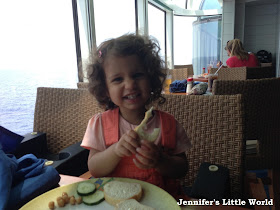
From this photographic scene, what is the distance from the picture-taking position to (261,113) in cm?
155

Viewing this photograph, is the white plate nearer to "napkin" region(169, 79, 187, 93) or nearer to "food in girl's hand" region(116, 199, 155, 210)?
"food in girl's hand" region(116, 199, 155, 210)

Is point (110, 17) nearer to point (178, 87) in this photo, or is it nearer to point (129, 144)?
point (178, 87)

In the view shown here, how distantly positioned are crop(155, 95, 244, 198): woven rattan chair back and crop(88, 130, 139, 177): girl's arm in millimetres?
437

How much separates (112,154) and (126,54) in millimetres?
402

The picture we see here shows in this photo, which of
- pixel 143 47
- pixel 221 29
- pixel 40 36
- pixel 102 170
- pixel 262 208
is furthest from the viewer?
pixel 221 29

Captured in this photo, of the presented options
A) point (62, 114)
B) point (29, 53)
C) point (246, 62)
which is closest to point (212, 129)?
point (62, 114)

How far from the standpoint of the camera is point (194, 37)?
28.3 ft

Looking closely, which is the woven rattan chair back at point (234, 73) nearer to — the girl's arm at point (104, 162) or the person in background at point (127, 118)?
the person in background at point (127, 118)

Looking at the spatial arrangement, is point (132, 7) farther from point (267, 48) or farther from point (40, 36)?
point (267, 48)

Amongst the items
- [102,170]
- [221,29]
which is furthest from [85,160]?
[221,29]

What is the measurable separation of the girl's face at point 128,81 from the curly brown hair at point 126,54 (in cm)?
4

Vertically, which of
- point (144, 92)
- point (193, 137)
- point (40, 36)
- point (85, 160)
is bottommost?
point (85, 160)

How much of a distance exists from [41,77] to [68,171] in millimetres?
2074

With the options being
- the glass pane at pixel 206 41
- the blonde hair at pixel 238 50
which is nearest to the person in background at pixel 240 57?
the blonde hair at pixel 238 50
